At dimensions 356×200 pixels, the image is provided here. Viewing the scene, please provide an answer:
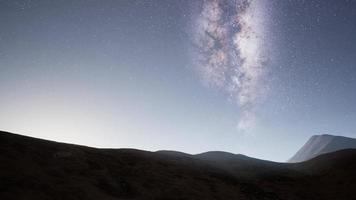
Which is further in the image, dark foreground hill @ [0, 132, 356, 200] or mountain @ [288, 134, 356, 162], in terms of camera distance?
mountain @ [288, 134, 356, 162]

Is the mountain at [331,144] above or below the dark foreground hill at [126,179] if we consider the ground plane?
above

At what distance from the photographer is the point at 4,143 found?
1552 cm

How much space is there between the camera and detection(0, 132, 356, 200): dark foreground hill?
11.9 m

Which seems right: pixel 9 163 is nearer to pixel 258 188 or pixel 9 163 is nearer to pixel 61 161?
pixel 61 161

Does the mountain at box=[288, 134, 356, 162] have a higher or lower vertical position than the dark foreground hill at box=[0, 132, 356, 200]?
higher

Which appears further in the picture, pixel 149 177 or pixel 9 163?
pixel 149 177

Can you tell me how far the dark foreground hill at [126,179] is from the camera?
11930 mm

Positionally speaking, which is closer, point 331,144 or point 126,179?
point 126,179

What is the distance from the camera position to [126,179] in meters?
17.1

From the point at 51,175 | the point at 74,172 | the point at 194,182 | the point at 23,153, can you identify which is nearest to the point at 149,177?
the point at 194,182

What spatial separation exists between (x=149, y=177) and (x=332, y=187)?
18905mm

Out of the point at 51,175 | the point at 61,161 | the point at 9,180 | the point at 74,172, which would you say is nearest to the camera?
the point at 9,180

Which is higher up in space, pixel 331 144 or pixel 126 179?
pixel 331 144

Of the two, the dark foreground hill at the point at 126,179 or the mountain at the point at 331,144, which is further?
the mountain at the point at 331,144
